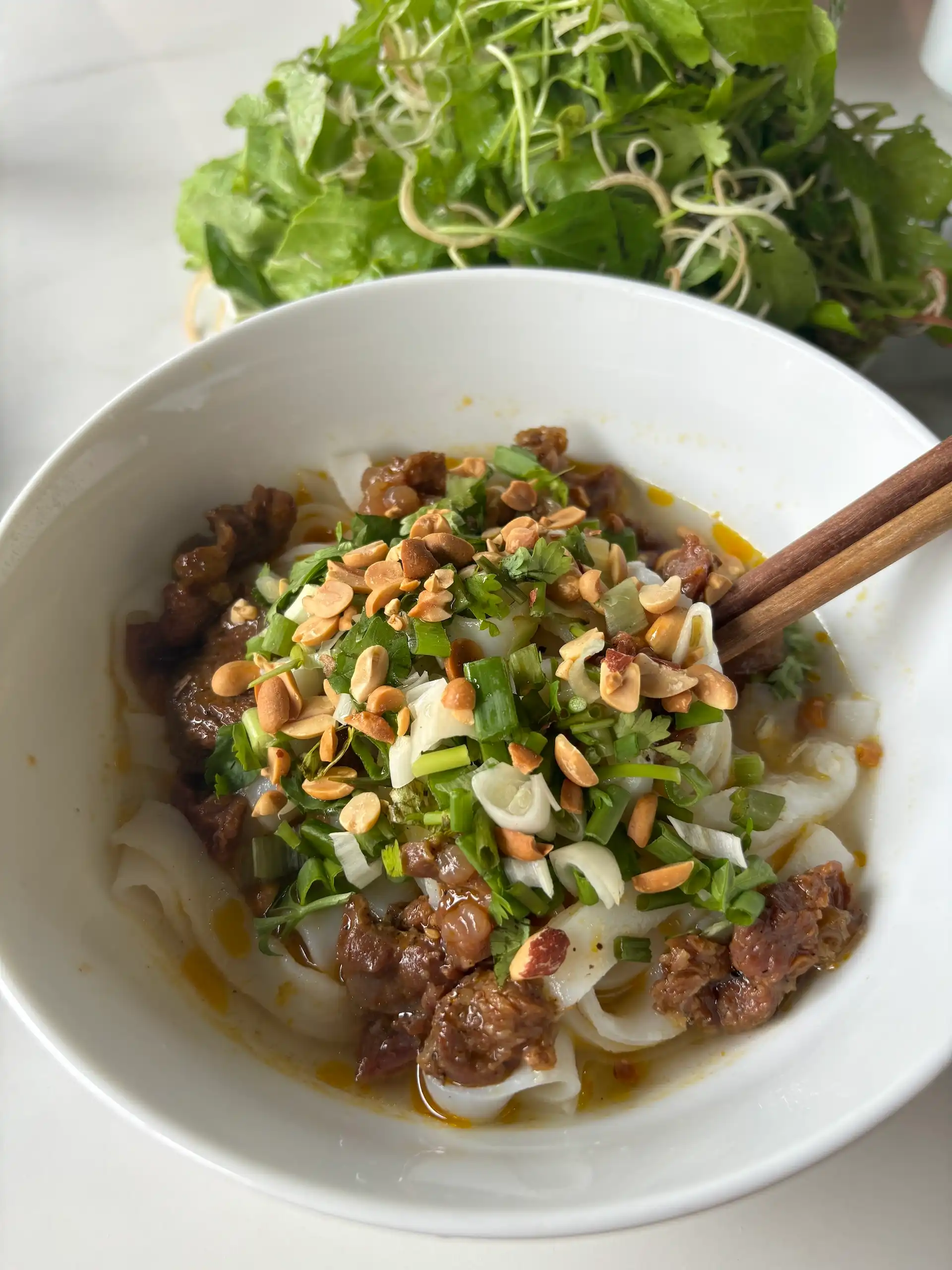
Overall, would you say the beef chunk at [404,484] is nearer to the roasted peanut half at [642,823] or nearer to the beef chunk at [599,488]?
the beef chunk at [599,488]

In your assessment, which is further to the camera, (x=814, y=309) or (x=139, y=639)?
(x=814, y=309)

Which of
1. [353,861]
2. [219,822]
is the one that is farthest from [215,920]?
[353,861]

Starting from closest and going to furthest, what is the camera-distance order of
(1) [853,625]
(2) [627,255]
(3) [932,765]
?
(3) [932,765] → (1) [853,625] → (2) [627,255]

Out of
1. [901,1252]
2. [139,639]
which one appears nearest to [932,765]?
[901,1252]

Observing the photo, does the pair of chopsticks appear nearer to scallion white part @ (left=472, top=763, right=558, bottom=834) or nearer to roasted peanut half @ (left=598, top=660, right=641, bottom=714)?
roasted peanut half @ (left=598, top=660, right=641, bottom=714)

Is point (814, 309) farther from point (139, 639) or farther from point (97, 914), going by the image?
point (97, 914)

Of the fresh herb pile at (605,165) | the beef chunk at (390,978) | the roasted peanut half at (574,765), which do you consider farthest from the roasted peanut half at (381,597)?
the fresh herb pile at (605,165)
